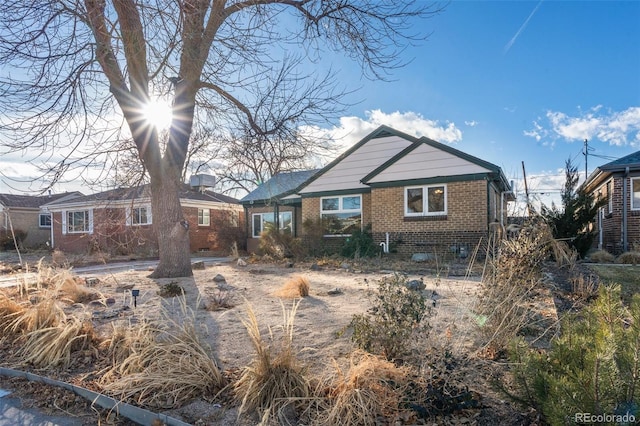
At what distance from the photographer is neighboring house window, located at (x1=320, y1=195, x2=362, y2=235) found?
15516mm

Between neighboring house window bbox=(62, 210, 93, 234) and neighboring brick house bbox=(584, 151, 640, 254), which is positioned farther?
neighboring house window bbox=(62, 210, 93, 234)

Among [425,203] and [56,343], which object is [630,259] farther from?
[56,343]

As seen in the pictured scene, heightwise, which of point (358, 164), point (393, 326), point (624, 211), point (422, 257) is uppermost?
point (358, 164)

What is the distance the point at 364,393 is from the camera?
8.34 ft

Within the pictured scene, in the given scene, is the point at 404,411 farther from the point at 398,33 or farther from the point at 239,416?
the point at 398,33

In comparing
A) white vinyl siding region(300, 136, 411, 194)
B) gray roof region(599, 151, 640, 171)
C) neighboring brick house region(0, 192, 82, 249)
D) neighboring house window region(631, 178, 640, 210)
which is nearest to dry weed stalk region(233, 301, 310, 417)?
white vinyl siding region(300, 136, 411, 194)

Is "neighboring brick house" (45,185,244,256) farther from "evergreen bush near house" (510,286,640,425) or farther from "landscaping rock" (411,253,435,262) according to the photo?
"evergreen bush near house" (510,286,640,425)

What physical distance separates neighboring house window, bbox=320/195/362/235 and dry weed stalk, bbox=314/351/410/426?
494 inches

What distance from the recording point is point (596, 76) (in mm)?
10844

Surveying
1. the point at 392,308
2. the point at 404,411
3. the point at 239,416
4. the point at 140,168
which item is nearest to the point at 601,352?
the point at 404,411

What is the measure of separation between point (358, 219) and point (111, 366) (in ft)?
40.8

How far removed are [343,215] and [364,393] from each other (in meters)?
13.4

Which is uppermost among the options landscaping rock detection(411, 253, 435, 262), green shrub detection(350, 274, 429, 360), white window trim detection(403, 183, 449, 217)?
white window trim detection(403, 183, 449, 217)

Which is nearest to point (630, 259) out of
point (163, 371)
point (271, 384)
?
point (271, 384)
